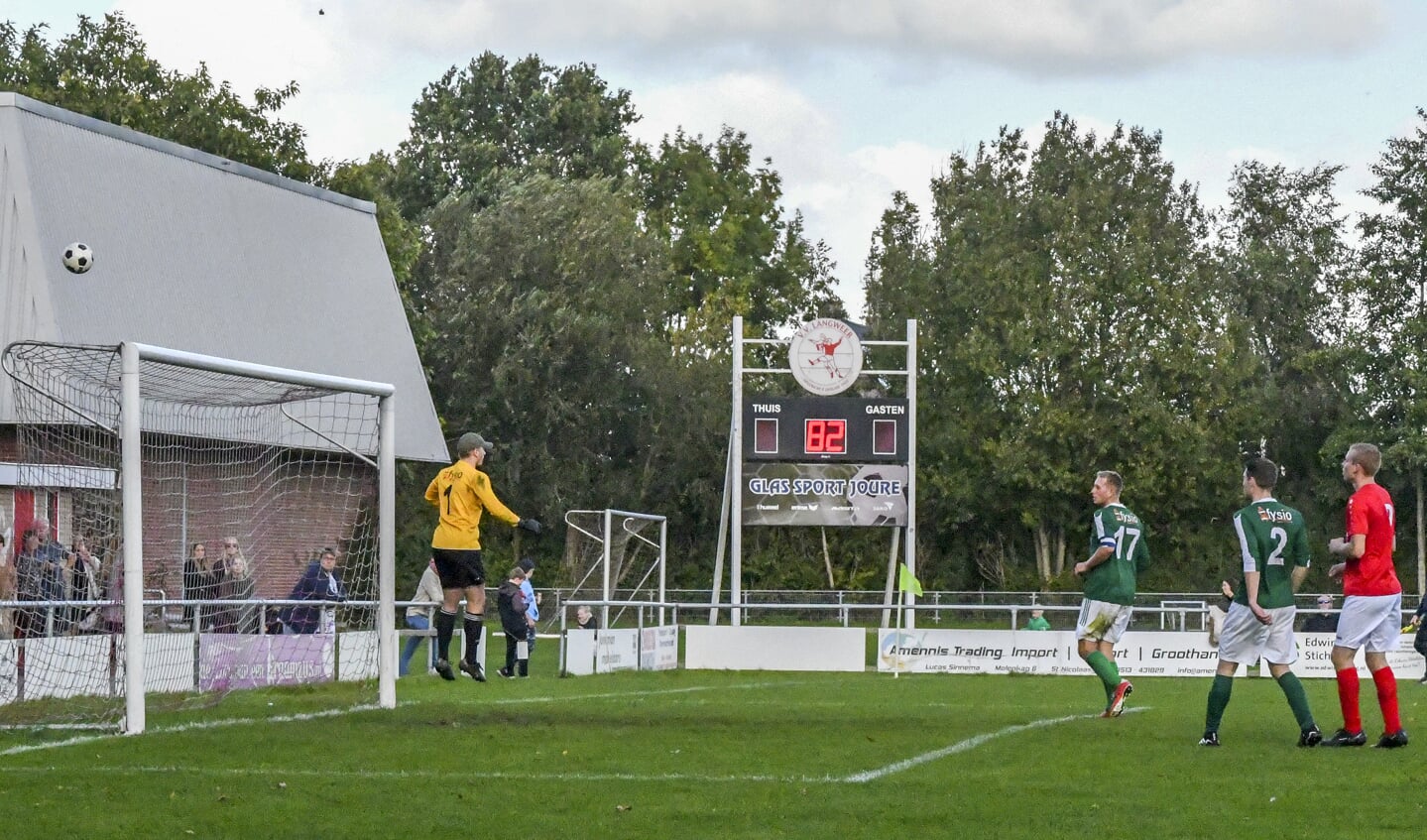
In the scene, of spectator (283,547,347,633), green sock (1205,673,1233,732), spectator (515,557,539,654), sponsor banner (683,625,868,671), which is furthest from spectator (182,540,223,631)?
sponsor banner (683,625,868,671)

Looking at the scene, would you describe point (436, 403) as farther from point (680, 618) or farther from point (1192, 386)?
point (1192, 386)

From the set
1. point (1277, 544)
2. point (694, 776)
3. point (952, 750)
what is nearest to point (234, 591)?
point (952, 750)

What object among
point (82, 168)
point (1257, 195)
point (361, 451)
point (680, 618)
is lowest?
point (680, 618)

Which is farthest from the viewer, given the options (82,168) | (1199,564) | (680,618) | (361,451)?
(1199,564)

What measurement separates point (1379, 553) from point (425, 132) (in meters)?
58.7

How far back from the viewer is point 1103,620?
15094mm

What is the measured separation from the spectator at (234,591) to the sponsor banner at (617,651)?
358 inches

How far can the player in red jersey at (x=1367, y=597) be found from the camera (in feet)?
38.5

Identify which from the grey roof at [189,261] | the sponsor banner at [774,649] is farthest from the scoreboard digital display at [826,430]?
the grey roof at [189,261]

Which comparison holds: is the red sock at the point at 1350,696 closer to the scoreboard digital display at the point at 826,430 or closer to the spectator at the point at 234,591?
the spectator at the point at 234,591

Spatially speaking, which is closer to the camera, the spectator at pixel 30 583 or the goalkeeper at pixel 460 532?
the spectator at pixel 30 583

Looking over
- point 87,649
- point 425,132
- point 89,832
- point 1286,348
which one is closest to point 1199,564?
point 1286,348

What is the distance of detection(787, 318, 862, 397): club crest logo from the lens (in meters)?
34.1

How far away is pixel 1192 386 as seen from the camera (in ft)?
185
